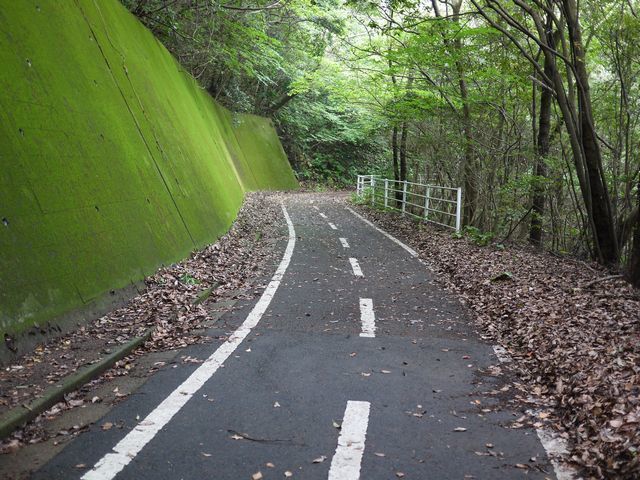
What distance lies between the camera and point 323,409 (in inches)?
167

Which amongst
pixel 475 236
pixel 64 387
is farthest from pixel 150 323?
pixel 475 236

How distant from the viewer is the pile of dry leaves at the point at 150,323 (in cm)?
422

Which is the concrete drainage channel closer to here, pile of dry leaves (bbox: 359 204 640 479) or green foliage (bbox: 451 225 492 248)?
pile of dry leaves (bbox: 359 204 640 479)

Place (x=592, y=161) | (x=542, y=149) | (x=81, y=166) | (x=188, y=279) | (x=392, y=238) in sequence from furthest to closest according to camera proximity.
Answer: (x=392, y=238)
(x=542, y=149)
(x=592, y=161)
(x=188, y=279)
(x=81, y=166)

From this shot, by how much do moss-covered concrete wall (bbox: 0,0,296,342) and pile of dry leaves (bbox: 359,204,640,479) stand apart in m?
4.79

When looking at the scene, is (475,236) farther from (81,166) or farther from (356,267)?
(81,166)

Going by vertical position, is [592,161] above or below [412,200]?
above

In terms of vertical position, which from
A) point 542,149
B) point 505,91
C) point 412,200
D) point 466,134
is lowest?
point 412,200

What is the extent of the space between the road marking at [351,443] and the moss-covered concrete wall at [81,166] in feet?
10.0

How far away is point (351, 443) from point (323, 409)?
582mm

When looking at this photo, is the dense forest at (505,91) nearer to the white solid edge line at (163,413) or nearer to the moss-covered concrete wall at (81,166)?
the moss-covered concrete wall at (81,166)

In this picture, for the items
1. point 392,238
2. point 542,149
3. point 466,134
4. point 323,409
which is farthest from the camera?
point 466,134

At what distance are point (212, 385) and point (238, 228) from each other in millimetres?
10505

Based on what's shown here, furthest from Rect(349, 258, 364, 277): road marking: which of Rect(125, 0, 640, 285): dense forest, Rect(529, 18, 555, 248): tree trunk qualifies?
Rect(529, 18, 555, 248): tree trunk
